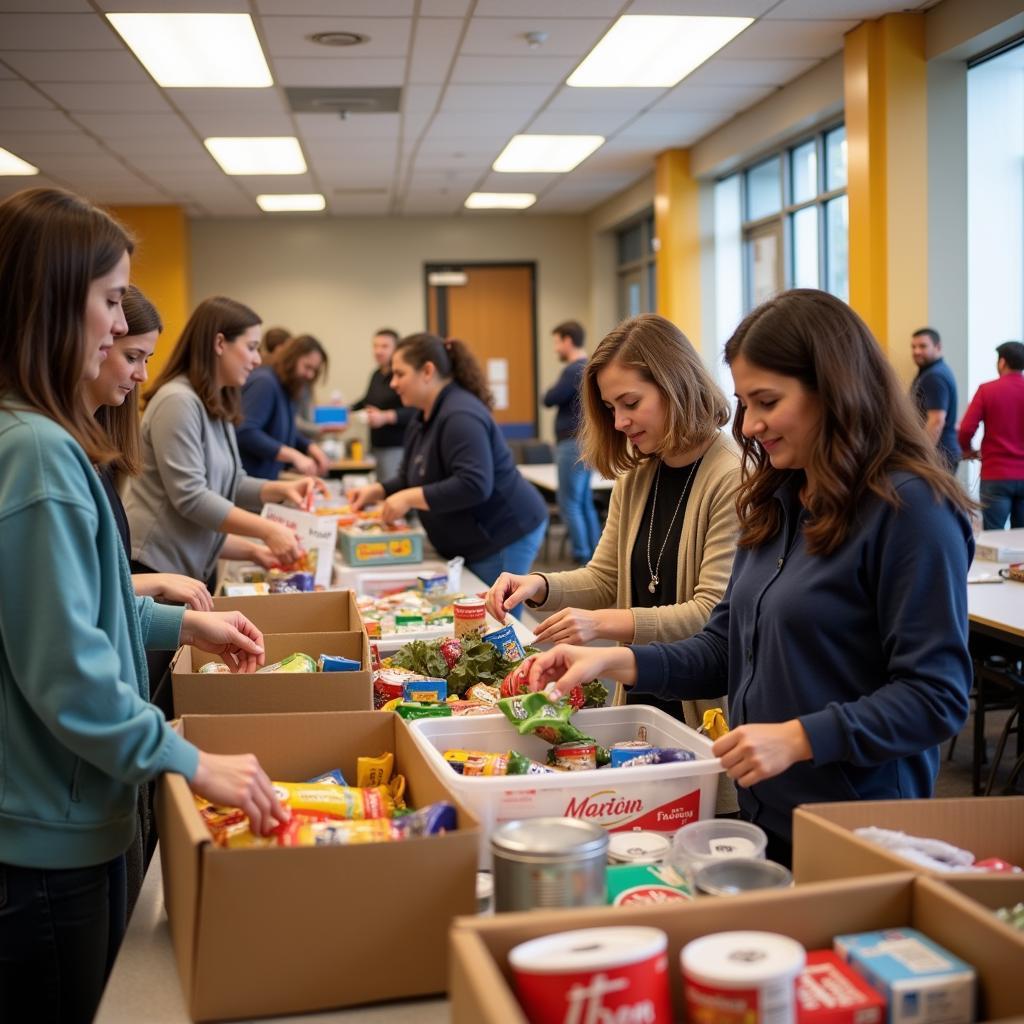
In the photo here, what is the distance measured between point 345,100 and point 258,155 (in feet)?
6.53

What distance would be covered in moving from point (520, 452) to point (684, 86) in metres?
3.88

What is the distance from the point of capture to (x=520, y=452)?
10422 mm

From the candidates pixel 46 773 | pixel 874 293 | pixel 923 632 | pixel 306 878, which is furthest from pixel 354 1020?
pixel 874 293

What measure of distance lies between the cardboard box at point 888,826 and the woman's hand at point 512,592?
1.23 meters

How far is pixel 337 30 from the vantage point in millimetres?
5906

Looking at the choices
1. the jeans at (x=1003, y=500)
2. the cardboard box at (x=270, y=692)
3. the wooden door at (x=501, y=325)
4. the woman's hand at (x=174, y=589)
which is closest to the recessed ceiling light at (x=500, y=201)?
the wooden door at (x=501, y=325)

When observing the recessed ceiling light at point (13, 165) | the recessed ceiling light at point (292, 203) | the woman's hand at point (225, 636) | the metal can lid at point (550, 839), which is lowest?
the metal can lid at point (550, 839)

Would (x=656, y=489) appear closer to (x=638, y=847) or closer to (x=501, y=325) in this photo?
(x=638, y=847)

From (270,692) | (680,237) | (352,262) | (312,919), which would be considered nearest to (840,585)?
(312,919)

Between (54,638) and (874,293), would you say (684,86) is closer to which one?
(874,293)

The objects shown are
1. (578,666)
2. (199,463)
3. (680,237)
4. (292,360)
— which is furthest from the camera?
(680,237)

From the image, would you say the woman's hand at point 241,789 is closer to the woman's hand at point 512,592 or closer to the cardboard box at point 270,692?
the cardboard box at point 270,692

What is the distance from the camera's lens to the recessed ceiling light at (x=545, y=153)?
350 inches

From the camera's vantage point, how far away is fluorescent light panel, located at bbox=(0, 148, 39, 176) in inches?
343
